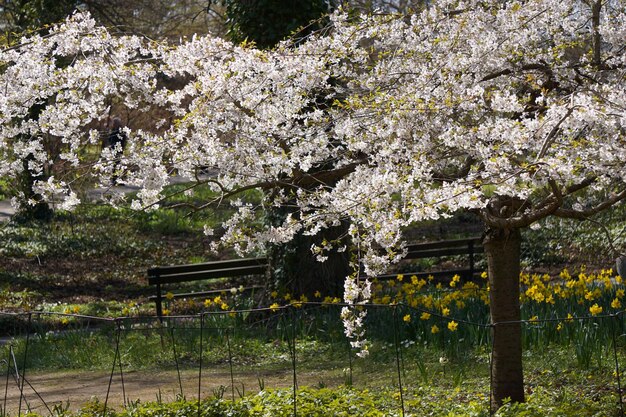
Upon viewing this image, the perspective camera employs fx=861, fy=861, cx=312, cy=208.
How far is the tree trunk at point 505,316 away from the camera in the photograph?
218 inches

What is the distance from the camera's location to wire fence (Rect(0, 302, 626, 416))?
698cm

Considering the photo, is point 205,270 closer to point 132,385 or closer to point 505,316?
point 132,385

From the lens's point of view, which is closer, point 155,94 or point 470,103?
point 470,103

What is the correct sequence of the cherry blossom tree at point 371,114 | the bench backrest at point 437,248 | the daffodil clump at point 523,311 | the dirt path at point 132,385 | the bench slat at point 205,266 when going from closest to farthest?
the cherry blossom tree at point 371,114 → the dirt path at point 132,385 → the daffodil clump at point 523,311 → the bench slat at point 205,266 → the bench backrest at point 437,248

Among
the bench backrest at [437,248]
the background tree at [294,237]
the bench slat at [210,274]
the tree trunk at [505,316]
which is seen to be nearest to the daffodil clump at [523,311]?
the background tree at [294,237]

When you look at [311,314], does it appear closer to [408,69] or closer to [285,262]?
[285,262]

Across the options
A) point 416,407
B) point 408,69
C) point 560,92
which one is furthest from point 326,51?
point 416,407

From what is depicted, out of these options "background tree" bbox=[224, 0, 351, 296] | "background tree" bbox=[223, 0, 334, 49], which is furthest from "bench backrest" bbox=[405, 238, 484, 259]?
"background tree" bbox=[223, 0, 334, 49]

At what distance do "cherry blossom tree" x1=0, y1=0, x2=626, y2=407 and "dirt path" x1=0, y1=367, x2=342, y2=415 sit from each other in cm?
149

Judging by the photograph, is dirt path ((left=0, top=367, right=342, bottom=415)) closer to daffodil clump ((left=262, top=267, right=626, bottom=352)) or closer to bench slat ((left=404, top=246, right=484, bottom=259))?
daffodil clump ((left=262, top=267, right=626, bottom=352))

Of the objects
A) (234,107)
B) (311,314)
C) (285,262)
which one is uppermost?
(234,107)

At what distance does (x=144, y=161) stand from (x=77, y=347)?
384cm

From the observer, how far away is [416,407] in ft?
19.1

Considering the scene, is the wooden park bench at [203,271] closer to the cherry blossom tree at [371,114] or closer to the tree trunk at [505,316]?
the cherry blossom tree at [371,114]
